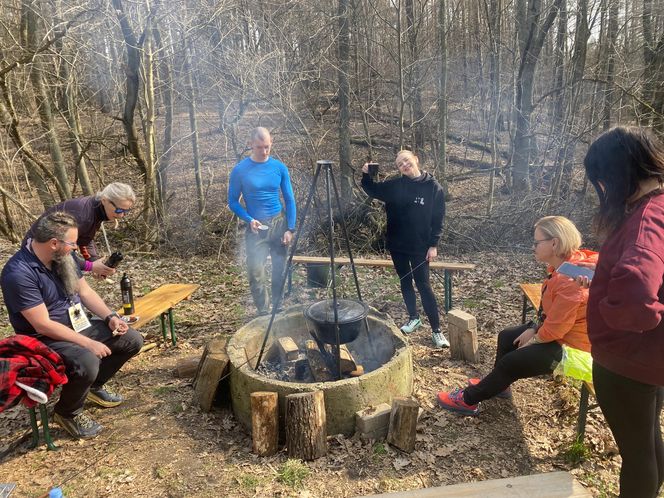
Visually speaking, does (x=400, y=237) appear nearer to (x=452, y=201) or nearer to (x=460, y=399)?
(x=460, y=399)

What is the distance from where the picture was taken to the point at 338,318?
140 inches

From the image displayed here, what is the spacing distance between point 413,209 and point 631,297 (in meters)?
2.87

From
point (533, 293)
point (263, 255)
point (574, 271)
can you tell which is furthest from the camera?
point (263, 255)

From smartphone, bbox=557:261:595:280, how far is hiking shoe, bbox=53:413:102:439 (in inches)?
138

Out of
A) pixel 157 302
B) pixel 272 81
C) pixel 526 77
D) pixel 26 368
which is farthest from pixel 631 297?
pixel 526 77

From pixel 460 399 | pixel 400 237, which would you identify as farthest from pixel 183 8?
pixel 460 399

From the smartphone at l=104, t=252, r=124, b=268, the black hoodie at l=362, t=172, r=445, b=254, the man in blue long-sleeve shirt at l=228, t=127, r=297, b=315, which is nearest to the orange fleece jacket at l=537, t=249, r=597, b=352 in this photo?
the black hoodie at l=362, t=172, r=445, b=254

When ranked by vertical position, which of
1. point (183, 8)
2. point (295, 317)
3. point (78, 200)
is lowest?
point (295, 317)

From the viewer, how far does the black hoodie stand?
4.59 metres

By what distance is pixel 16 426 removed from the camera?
3.64 metres

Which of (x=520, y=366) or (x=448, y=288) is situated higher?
(x=520, y=366)

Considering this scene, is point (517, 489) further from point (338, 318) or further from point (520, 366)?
point (338, 318)

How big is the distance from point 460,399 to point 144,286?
16.5 ft

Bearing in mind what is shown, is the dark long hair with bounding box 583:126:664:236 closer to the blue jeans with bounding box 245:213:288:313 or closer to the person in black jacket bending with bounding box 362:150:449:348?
the person in black jacket bending with bounding box 362:150:449:348
